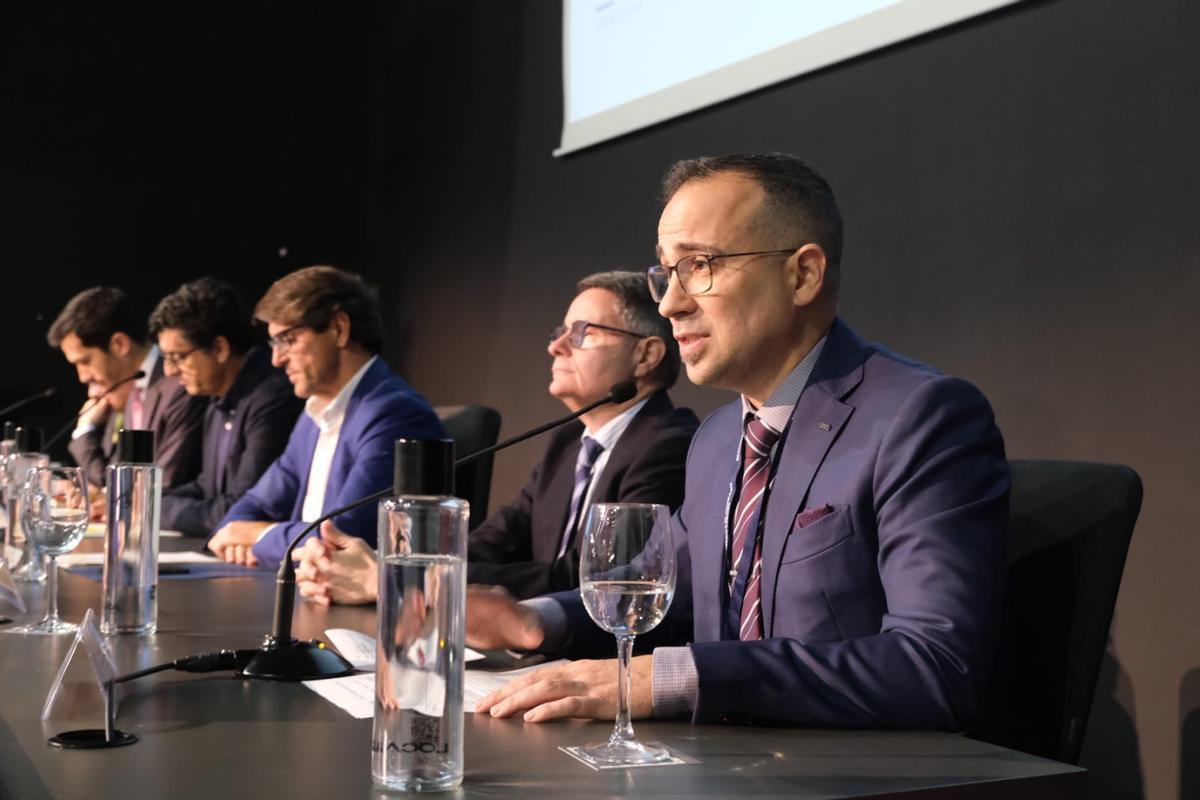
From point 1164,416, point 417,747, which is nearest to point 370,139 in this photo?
point 1164,416

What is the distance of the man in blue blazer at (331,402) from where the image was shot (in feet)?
9.66

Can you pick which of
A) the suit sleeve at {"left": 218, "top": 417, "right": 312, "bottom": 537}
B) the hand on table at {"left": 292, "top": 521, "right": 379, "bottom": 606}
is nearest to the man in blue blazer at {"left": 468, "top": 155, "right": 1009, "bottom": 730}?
the hand on table at {"left": 292, "top": 521, "right": 379, "bottom": 606}

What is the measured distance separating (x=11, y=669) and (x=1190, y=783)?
1.81 meters

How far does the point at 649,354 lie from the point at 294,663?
1.36m

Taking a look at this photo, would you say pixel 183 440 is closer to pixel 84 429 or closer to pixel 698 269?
pixel 84 429

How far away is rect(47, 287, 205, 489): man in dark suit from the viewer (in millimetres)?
4633

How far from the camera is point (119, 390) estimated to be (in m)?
5.21

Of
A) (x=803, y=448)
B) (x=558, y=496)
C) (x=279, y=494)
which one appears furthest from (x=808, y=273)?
(x=279, y=494)

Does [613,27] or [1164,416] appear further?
[613,27]

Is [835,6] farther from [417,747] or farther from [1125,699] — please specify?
[417,747]

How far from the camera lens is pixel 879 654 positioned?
123 cm

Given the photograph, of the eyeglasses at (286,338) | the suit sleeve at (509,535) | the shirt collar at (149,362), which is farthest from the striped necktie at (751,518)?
the shirt collar at (149,362)

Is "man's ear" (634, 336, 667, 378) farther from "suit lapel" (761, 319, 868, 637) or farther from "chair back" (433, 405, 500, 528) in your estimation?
"suit lapel" (761, 319, 868, 637)

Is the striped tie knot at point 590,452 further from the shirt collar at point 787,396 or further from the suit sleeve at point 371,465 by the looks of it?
the shirt collar at point 787,396
